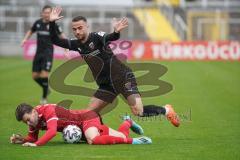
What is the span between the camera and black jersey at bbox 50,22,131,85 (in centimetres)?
1184

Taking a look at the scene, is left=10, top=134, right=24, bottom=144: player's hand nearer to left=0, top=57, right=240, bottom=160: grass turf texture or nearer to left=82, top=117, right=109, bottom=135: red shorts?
left=0, top=57, right=240, bottom=160: grass turf texture

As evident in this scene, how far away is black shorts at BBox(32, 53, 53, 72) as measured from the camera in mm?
19203

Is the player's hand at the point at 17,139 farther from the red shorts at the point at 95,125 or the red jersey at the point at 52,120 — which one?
the red shorts at the point at 95,125

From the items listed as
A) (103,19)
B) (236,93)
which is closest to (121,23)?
(236,93)

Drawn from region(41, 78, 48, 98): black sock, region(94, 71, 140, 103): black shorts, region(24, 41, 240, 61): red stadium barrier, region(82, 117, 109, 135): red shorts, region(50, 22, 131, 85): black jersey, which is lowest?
region(24, 41, 240, 61): red stadium barrier

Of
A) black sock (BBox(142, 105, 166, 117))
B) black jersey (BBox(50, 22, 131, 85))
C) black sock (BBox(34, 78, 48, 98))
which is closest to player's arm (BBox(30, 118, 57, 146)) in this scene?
black jersey (BBox(50, 22, 131, 85))

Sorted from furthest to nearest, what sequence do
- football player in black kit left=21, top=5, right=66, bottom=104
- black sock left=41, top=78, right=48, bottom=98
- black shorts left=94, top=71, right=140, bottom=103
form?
football player in black kit left=21, top=5, right=66, bottom=104
black sock left=41, top=78, right=48, bottom=98
black shorts left=94, top=71, right=140, bottom=103

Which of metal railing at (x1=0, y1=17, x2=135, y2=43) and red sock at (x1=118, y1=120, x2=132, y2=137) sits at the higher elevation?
red sock at (x1=118, y1=120, x2=132, y2=137)

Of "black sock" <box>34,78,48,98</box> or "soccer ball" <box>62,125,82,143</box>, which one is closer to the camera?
"soccer ball" <box>62,125,82,143</box>

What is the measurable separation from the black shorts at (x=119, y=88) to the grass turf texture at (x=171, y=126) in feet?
3.27

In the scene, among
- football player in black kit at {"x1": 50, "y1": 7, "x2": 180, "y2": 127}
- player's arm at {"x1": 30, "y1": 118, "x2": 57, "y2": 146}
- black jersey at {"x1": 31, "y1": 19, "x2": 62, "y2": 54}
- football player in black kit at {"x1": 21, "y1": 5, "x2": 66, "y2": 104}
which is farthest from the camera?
black jersey at {"x1": 31, "y1": 19, "x2": 62, "y2": 54}

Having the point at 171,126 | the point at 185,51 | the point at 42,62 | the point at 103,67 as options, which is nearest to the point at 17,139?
the point at 103,67

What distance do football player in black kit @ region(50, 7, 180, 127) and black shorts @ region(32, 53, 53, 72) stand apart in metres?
6.92

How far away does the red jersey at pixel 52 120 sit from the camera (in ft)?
36.2
